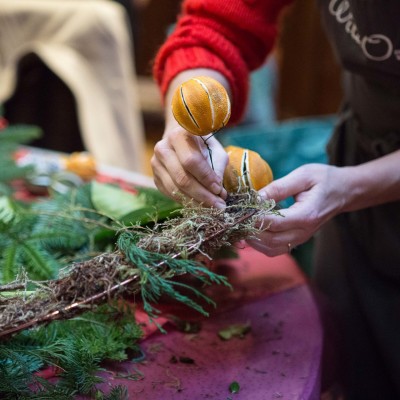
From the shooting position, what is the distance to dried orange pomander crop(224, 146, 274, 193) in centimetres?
64

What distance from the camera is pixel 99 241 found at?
78 cm

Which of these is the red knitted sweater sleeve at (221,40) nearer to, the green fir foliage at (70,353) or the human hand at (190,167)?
the human hand at (190,167)

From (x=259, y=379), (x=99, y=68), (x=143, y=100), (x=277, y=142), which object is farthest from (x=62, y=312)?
(x=143, y=100)

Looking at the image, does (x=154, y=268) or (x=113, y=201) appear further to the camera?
(x=113, y=201)

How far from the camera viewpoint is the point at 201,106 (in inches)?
22.3

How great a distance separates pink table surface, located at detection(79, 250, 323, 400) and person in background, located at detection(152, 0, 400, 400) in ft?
0.40

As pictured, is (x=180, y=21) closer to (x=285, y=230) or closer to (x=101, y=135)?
(x=285, y=230)

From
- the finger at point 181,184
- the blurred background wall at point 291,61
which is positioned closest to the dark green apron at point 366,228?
the finger at point 181,184

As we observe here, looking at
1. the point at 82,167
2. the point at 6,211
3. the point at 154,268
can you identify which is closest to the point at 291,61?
the point at 82,167

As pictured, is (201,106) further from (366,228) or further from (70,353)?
(366,228)

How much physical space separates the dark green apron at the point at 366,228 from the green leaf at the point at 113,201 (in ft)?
1.08

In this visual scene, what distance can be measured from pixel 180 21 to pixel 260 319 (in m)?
0.43

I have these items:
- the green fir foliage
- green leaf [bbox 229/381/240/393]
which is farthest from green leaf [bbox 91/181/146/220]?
green leaf [bbox 229/381/240/393]

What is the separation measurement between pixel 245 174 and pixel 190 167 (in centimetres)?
8
